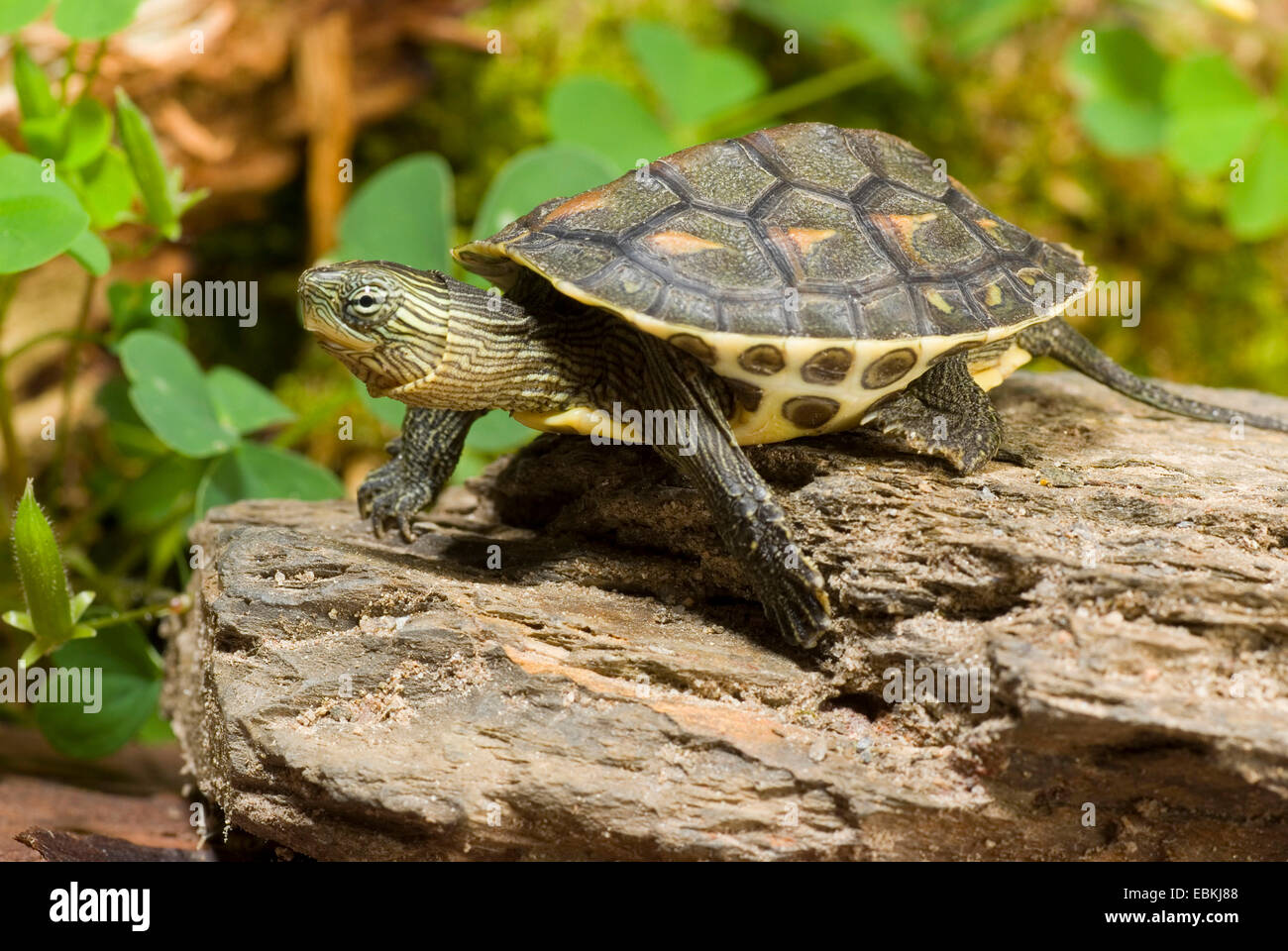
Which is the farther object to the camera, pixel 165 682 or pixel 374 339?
pixel 165 682

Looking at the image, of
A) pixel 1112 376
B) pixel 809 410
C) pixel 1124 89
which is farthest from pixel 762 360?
pixel 1124 89

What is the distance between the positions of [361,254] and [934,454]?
247 cm

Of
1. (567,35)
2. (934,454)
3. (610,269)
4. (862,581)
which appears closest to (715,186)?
(610,269)

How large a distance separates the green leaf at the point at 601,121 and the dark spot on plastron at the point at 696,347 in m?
2.17

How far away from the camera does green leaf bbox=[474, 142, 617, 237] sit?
3900mm

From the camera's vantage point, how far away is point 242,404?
3852mm

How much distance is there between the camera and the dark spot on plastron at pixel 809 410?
281cm

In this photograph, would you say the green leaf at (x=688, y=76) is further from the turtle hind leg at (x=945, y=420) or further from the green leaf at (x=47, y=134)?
the green leaf at (x=47, y=134)

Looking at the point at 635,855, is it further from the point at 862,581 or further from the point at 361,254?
the point at 361,254

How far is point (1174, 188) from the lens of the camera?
18.7ft

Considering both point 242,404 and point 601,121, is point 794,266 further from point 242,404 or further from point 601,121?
point 601,121

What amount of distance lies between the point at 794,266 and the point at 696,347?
343 mm

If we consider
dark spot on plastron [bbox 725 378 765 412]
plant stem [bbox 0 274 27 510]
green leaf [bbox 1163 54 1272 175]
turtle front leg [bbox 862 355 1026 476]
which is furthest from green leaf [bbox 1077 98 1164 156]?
plant stem [bbox 0 274 27 510]

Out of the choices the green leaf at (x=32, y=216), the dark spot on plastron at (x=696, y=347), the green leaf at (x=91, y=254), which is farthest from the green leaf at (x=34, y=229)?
the dark spot on plastron at (x=696, y=347)
